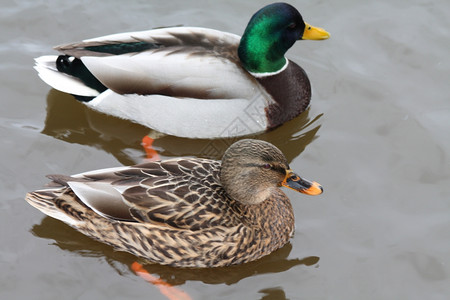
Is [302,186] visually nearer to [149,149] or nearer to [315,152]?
[315,152]

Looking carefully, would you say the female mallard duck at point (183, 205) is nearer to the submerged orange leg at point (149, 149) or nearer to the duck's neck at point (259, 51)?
the submerged orange leg at point (149, 149)

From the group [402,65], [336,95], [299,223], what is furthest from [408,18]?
[299,223]

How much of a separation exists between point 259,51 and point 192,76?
2.57 feet

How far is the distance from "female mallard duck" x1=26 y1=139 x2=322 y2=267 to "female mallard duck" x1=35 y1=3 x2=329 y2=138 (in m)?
1.23

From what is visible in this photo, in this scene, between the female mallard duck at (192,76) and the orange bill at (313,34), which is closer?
the female mallard duck at (192,76)

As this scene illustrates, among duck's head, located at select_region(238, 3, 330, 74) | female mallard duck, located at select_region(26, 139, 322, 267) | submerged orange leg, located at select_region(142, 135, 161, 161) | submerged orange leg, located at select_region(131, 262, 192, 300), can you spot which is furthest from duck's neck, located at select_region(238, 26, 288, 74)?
submerged orange leg, located at select_region(131, 262, 192, 300)

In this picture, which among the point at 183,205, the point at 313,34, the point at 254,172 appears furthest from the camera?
the point at 313,34

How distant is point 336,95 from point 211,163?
2356 millimetres

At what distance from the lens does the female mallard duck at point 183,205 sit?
218 inches

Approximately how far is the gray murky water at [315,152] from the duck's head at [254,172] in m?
0.65

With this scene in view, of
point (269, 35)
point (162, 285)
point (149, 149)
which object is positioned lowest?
point (162, 285)

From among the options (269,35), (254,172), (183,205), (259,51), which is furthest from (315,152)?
(183,205)

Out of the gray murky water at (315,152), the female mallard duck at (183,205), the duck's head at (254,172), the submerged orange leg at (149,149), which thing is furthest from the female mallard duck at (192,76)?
the duck's head at (254,172)

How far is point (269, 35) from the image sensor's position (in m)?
7.18
